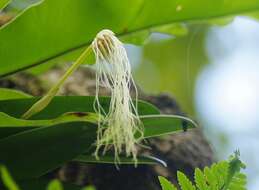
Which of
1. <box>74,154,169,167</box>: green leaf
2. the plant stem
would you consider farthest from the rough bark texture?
the plant stem

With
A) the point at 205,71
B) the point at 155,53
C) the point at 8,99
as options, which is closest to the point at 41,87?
the point at 8,99

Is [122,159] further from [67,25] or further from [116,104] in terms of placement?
[67,25]

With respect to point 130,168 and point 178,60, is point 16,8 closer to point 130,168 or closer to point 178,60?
point 130,168

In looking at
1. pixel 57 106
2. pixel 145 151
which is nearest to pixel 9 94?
pixel 57 106

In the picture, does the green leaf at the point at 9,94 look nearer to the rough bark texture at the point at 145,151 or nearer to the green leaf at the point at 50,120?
the green leaf at the point at 50,120

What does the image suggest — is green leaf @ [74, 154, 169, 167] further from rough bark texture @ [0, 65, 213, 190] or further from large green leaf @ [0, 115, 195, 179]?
rough bark texture @ [0, 65, 213, 190]
